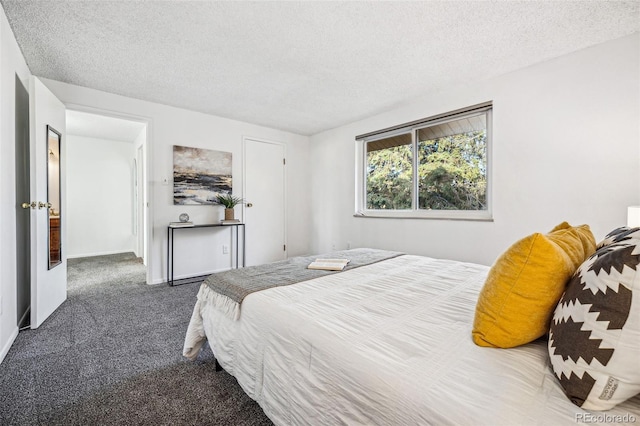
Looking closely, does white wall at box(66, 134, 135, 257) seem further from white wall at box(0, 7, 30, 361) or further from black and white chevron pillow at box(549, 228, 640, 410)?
black and white chevron pillow at box(549, 228, 640, 410)

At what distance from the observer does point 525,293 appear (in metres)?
0.82

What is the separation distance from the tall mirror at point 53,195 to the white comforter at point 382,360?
7.22ft

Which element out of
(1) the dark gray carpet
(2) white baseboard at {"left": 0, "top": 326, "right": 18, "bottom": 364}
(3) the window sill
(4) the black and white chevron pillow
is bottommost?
(1) the dark gray carpet

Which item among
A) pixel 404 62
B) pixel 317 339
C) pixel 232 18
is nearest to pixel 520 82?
pixel 404 62

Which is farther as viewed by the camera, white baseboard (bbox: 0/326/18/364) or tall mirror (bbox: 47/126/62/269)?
tall mirror (bbox: 47/126/62/269)

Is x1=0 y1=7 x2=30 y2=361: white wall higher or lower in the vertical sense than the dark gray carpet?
higher

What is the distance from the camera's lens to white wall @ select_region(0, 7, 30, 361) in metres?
1.81

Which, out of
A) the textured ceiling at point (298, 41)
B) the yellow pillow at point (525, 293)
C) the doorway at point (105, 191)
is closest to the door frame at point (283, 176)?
the textured ceiling at point (298, 41)

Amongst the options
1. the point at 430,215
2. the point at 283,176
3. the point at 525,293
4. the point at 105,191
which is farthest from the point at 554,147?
the point at 105,191

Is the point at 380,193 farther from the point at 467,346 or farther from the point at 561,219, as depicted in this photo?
the point at 467,346

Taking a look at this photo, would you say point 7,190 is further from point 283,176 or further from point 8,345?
point 283,176

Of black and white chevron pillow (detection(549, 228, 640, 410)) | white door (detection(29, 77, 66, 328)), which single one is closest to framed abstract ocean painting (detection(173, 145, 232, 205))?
white door (detection(29, 77, 66, 328))

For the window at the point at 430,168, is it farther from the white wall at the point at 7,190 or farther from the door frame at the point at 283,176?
the white wall at the point at 7,190

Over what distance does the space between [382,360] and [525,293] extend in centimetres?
47
